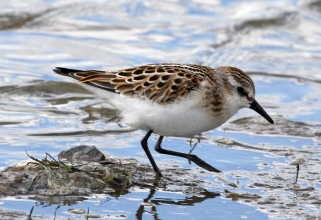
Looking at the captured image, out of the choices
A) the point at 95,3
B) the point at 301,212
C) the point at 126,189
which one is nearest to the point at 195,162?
the point at 126,189

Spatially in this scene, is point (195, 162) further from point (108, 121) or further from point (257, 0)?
point (257, 0)

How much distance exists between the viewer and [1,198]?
6.27m

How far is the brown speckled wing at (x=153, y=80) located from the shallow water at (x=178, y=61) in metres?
1.00

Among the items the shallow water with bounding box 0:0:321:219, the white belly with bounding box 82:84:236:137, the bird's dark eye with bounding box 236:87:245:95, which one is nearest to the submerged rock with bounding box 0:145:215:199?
the shallow water with bounding box 0:0:321:219

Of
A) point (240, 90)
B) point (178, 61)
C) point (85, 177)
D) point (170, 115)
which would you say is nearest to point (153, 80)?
point (170, 115)

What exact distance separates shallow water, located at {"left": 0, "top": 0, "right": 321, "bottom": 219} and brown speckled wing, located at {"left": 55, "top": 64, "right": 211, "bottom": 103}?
1.00m

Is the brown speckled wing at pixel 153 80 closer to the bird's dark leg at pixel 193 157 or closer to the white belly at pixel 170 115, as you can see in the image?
the white belly at pixel 170 115

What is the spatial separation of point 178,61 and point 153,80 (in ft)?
18.9

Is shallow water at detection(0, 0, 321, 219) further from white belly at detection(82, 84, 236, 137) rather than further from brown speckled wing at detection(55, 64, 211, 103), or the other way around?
brown speckled wing at detection(55, 64, 211, 103)

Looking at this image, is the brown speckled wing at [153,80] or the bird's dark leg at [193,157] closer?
the brown speckled wing at [153,80]

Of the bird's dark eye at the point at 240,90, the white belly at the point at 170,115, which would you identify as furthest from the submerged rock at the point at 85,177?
the bird's dark eye at the point at 240,90

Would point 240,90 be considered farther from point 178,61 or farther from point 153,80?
point 178,61

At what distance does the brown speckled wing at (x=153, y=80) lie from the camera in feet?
23.4

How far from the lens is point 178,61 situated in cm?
1306
